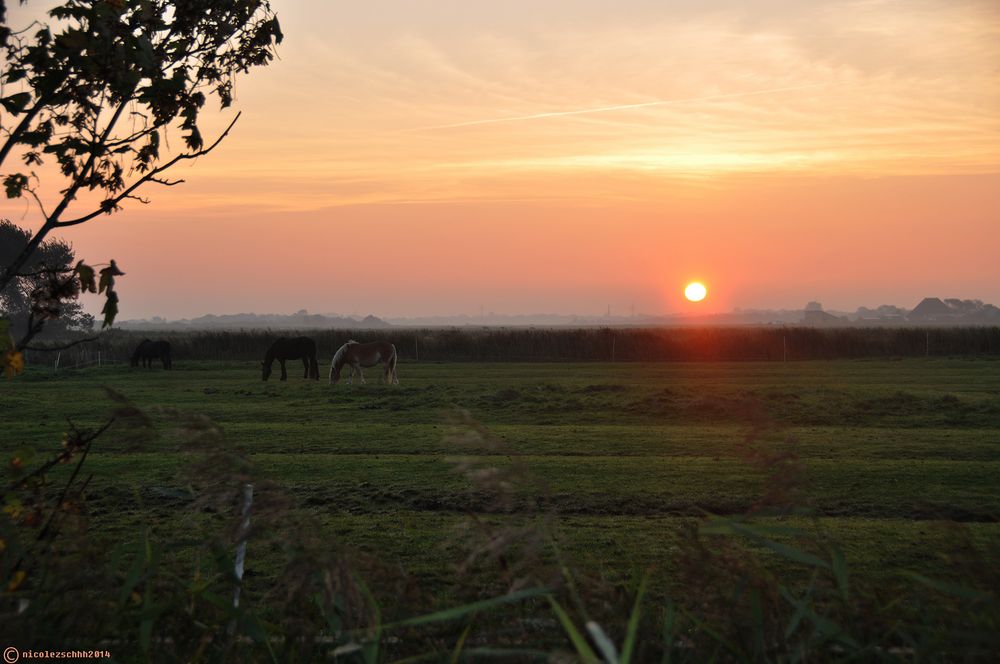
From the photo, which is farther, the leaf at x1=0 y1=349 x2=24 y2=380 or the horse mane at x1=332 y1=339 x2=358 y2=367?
the horse mane at x1=332 y1=339 x2=358 y2=367

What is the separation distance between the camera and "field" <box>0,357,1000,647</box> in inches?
132

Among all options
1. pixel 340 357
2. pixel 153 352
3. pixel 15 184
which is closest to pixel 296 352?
pixel 340 357

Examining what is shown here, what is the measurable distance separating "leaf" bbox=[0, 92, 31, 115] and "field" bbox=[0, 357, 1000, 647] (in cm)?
163

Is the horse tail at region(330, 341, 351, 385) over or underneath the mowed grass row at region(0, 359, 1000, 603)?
over

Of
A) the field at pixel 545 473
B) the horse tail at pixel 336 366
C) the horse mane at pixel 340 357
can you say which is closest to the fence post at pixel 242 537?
the field at pixel 545 473

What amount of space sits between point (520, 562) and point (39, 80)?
140 inches

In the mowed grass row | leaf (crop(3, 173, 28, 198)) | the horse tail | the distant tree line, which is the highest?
leaf (crop(3, 173, 28, 198))

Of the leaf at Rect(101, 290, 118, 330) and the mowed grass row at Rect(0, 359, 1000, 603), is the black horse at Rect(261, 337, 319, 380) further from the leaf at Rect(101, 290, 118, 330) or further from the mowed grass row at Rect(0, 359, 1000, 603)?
the leaf at Rect(101, 290, 118, 330)

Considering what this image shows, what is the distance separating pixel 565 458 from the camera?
15.3 metres

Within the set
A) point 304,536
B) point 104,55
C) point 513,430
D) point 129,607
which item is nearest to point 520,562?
point 304,536

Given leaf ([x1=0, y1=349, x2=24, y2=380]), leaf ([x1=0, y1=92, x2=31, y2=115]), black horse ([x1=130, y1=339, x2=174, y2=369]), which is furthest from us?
black horse ([x1=130, y1=339, x2=174, y2=369])

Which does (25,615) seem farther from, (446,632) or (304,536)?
(446,632)

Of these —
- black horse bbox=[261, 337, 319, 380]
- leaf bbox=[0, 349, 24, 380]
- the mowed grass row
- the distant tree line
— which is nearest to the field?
the mowed grass row

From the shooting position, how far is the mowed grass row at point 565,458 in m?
7.74
